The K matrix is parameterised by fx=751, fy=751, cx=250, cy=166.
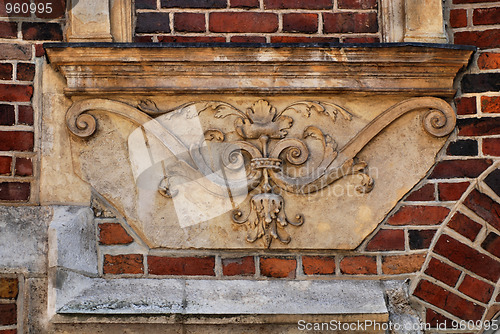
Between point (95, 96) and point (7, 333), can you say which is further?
point (95, 96)

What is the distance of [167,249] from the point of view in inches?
111

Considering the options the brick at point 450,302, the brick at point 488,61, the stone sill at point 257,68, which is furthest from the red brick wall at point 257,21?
the brick at point 450,302

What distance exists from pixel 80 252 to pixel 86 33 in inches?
32.7

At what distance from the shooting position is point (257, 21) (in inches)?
116

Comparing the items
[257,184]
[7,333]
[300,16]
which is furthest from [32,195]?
[300,16]

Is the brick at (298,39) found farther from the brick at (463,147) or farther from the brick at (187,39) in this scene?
the brick at (463,147)

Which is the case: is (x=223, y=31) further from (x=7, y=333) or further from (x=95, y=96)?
(x=7, y=333)

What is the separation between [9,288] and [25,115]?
654mm

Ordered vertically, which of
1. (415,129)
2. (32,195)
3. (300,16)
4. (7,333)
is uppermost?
(300,16)

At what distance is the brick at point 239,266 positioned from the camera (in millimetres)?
2824

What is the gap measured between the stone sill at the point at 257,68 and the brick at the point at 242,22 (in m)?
→ 0.17

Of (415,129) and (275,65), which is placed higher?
(275,65)

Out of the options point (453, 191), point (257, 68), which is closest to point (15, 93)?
point (257, 68)

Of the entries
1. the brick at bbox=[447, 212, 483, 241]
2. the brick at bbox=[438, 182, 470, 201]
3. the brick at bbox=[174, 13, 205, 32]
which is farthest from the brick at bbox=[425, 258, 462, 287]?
the brick at bbox=[174, 13, 205, 32]
